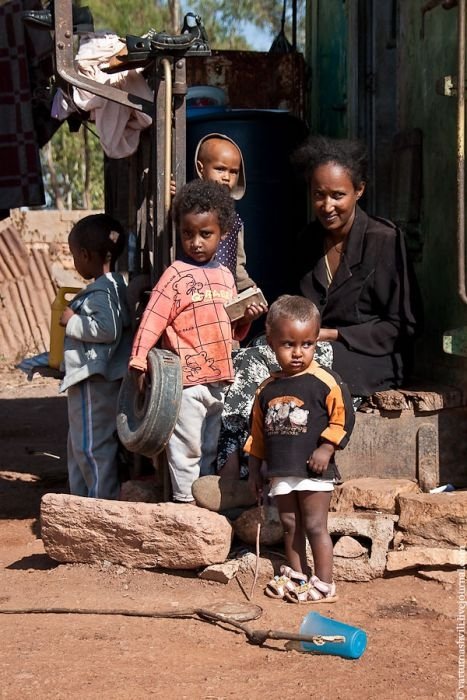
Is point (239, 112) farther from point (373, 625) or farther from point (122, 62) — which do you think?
point (373, 625)

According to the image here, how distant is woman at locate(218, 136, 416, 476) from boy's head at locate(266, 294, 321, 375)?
0.69 meters

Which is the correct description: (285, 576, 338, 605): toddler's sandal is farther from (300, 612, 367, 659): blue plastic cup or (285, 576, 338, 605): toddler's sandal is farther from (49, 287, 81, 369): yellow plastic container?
(49, 287, 81, 369): yellow plastic container

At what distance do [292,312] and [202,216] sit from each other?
2.39 ft

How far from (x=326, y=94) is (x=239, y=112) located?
3.58ft

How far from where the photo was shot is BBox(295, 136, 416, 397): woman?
5207 mm

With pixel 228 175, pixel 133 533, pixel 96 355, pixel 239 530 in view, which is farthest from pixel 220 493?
pixel 228 175

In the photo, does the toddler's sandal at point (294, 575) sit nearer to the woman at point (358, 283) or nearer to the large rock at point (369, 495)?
the large rock at point (369, 495)

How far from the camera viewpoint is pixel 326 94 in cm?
771

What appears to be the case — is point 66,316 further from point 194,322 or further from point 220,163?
point 220,163

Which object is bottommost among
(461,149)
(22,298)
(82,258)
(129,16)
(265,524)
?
(22,298)

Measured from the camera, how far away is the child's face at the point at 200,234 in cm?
486

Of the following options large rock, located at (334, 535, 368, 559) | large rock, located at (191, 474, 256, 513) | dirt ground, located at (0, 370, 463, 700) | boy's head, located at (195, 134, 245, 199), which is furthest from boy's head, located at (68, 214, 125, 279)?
large rock, located at (334, 535, 368, 559)

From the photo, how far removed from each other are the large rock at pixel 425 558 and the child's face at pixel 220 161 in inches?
79.4

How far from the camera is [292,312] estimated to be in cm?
442
